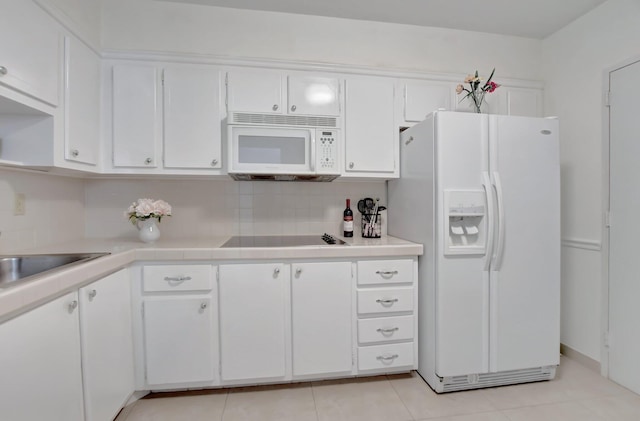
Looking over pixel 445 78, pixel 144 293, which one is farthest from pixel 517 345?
pixel 144 293

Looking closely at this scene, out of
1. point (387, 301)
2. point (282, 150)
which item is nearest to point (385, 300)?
point (387, 301)

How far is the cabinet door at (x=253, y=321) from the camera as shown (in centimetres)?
177

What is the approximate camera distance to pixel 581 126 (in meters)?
2.17

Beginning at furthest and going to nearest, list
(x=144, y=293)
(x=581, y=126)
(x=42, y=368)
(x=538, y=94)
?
(x=538, y=94) < (x=581, y=126) < (x=144, y=293) < (x=42, y=368)

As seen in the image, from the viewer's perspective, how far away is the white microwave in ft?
6.25

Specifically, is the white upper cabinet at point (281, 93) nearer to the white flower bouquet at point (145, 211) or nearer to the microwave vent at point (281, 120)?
the microwave vent at point (281, 120)

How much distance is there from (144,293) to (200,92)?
1.34 meters

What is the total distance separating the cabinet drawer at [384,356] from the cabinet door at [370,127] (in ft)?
3.94

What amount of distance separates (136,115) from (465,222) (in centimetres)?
225

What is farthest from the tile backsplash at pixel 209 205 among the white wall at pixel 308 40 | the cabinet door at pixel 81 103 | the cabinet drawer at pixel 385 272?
the white wall at pixel 308 40

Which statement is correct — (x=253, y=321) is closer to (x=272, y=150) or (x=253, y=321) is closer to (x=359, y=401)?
(x=359, y=401)

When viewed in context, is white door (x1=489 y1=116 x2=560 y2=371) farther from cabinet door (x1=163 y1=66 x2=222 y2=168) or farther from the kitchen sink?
the kitchen sink

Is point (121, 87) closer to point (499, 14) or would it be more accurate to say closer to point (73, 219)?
point (73, 219)


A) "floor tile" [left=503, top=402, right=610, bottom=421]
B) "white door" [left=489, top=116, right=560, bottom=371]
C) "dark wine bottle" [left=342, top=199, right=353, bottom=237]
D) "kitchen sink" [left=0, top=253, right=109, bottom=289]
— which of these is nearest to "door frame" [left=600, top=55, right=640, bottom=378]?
"white door" [left=489, top=116, right=560, bottom=371]
